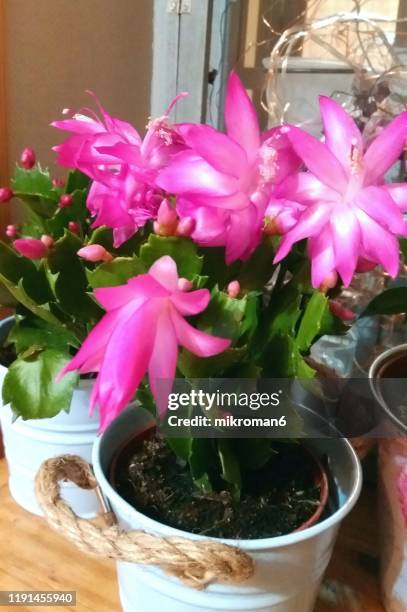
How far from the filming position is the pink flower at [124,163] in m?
0.38

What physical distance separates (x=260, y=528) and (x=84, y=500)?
23 centimetres

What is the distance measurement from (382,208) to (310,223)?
0.04 meters

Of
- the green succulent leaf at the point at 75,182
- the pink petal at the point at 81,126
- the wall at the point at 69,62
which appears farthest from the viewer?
the wall at the point at 69,62

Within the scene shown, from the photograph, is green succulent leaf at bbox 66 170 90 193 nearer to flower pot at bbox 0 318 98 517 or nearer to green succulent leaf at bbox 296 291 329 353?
flower pot at bbox 0 318 98 517

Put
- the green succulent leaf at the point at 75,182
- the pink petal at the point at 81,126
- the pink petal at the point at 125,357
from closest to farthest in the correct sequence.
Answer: the pink petal at the point at 125,357
the pink petal at the point at 81,126
the green succulent leaf at the point at 75,182

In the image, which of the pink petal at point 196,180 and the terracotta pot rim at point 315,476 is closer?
the pink petal at point 196,180

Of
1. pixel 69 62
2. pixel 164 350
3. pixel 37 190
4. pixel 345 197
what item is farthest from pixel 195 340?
pixel 69 62

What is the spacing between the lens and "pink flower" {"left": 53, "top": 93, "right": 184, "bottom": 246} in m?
0.38

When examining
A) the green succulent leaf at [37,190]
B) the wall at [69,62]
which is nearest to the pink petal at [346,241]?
the green succulent leaf at [37,190]

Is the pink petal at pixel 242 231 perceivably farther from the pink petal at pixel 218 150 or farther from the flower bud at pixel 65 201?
the flower bud at pixel 65 201

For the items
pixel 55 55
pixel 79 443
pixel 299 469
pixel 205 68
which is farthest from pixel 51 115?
pixel 299 469

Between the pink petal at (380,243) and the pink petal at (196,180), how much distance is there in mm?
72

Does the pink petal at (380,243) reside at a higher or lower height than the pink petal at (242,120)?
lower

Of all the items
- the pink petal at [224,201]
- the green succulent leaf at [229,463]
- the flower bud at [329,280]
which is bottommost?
the green succulent leaf at [229,463]
